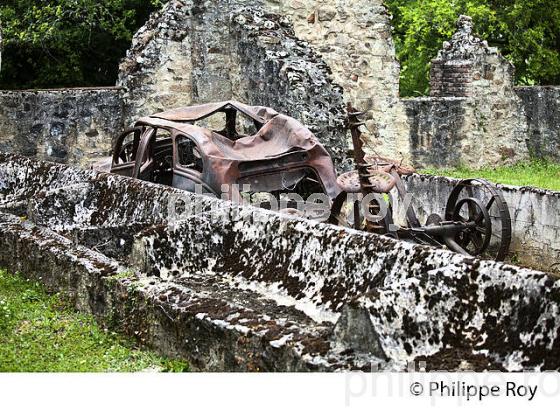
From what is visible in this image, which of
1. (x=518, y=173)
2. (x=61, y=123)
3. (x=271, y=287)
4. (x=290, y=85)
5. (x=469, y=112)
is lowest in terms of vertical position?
(x=518, y=173)

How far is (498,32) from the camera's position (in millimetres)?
25000

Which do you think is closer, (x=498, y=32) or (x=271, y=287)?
(x=271, y=287)

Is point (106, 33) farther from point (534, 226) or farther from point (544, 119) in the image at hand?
point (534, 226)

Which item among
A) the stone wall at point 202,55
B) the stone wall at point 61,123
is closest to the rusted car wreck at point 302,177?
the stone wall at point 202,55

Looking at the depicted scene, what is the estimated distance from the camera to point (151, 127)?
991 centimetres

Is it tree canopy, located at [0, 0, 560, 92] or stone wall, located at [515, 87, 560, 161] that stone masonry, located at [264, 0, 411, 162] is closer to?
stone wall, located at [515, 87, 560, 161]

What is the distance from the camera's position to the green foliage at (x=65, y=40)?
66.6ft

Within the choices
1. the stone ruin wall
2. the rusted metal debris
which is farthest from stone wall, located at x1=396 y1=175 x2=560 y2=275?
the stone ruin wall

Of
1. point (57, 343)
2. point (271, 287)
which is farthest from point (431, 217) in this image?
point (57, 343)

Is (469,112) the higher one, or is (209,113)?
(209,113)

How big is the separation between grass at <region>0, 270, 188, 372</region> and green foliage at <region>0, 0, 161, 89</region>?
1322cm

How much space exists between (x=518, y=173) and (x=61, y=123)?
7618 mm

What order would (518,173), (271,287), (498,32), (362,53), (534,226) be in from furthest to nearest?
(498,32) → (518,173) → (362,53) → (534,226) → (271,287)

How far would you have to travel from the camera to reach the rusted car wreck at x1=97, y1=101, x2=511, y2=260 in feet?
28.5
